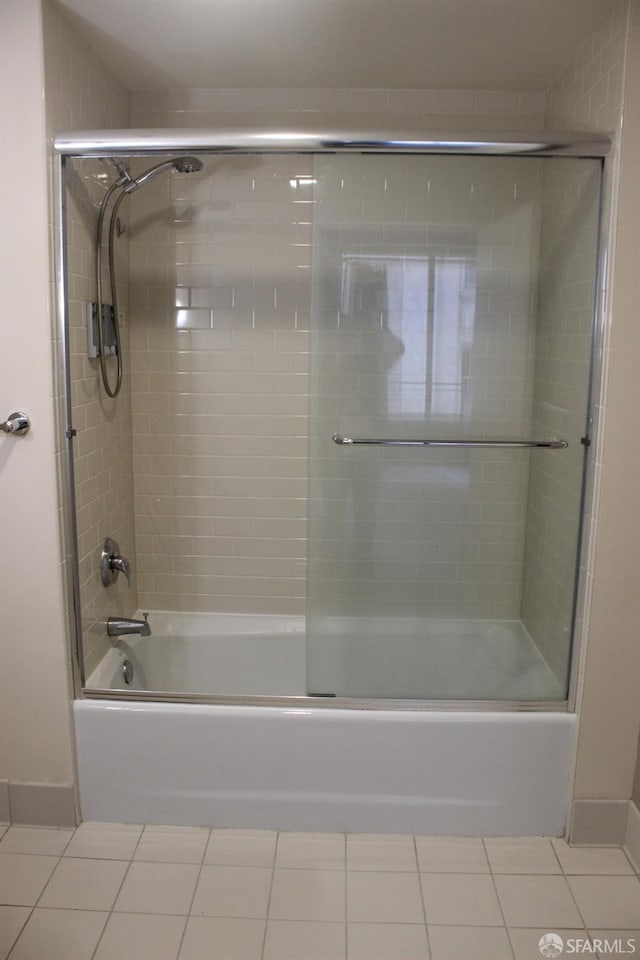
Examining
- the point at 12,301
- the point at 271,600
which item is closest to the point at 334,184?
the point at 12,301

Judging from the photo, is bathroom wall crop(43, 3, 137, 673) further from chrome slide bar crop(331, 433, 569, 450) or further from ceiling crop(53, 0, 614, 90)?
chrome slide bar crop(331, 433, 569, 450)

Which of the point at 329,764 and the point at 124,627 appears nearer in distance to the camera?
the point at 329,764

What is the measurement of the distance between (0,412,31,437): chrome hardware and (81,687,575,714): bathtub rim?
762 mm

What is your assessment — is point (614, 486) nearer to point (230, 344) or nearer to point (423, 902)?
point (423, 902)

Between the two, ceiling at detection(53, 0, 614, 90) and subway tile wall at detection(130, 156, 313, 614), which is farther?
subway tile wall at detection(130, 156, 313, 614)

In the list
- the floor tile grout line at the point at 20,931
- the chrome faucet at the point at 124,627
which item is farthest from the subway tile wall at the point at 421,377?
the floor tile grout line at the point at 20,931

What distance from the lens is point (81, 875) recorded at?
1823 mm

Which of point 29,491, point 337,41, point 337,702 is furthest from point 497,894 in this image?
point 337,41

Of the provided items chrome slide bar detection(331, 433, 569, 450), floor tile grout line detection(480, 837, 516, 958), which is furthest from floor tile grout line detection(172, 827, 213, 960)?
chrome slide bar detection(331, 433, 569, 450)

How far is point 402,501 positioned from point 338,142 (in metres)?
0.99

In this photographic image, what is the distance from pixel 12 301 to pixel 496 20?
1.45 m

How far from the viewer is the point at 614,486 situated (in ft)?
6.02

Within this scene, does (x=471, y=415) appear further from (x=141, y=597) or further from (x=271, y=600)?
(x=141, y=597)

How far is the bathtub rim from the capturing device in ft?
6.51
